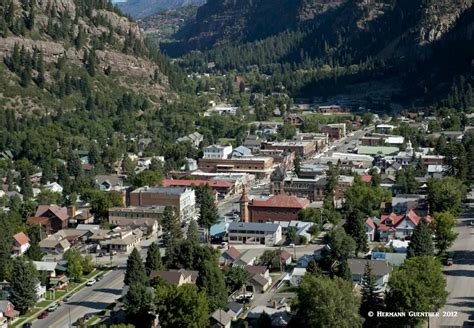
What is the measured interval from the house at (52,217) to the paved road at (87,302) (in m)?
12.8

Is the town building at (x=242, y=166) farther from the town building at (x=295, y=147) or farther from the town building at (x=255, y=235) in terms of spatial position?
the town building at (x=255, y=235)

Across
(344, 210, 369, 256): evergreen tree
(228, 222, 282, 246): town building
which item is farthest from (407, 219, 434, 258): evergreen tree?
(228, 222, 282, 246): town building

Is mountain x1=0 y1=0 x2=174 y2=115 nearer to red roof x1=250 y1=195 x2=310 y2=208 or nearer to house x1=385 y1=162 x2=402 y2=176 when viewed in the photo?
house x1=385 y1=162 x2=402 y2=176

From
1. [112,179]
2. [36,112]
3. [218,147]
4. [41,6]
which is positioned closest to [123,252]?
[112,179]

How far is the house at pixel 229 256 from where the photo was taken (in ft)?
161

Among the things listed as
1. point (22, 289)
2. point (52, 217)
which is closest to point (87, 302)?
point (22, 289)

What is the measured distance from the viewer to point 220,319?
126ft

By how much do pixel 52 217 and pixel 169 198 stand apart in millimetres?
8894

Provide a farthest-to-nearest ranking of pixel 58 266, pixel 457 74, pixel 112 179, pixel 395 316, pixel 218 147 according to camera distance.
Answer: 1. pixel 457 74
2. pixel 218 147
3. pixel 112 179
4. pixel 58 266
5. pixel 395 316

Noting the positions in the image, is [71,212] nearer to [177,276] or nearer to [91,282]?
[91,282]

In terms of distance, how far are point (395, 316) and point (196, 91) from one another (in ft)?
341

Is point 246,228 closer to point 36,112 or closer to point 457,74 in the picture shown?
point 36,112

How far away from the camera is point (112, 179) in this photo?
7550 cm

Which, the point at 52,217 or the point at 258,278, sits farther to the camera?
the point at 52,217
